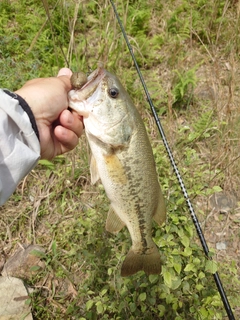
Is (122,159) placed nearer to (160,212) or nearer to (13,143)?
(160,212)

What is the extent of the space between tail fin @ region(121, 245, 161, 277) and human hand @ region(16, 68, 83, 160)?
2.68 feet

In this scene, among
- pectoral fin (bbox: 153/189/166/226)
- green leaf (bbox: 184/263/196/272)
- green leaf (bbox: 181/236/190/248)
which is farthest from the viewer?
green leaf (bbox: 181/236/190/248)

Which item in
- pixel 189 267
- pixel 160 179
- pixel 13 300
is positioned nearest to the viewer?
pixel 189 267

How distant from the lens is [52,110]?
1.86 meters

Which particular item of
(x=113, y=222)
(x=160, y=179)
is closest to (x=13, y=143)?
(x=113, y=222)

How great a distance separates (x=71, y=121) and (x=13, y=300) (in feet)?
5.52

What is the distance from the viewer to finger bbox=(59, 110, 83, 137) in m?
1.84

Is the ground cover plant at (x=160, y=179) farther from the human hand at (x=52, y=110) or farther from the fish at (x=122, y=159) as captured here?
the human hand at (x=52, y=110)

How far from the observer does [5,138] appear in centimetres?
153

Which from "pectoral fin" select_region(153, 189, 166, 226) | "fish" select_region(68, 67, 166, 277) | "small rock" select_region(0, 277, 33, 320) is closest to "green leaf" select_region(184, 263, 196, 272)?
"fish" select_region(68, 67, 166, 277)

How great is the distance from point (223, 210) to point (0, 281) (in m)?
2.23

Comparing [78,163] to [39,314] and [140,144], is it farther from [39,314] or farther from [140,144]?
[140,144]

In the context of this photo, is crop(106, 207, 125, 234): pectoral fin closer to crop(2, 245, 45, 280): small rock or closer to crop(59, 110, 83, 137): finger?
crop(59, 110, 83, 137): finger

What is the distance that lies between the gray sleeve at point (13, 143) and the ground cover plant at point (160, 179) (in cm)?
73
